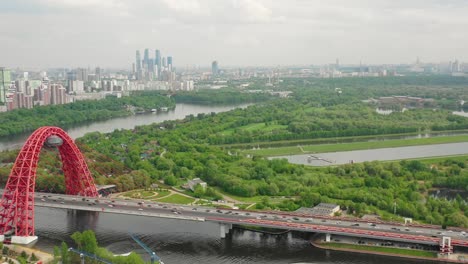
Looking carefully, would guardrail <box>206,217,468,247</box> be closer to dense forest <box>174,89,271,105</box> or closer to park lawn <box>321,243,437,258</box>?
park lawn <box>321,243,437,258</box>

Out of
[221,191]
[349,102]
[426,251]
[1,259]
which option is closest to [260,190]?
[221,191]

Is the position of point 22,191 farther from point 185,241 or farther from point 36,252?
point 185,241

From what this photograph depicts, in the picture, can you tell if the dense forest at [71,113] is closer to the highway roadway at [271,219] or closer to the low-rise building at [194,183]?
the low-rise building at [194,183]

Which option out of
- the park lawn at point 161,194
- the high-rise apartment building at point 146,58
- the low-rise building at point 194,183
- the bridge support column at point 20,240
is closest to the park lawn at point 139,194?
the park lawn at point 161,194

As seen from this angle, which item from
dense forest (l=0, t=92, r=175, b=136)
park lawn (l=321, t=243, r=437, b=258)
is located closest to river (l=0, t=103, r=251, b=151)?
dense forest (l=0, t=92, r=175, b=136)

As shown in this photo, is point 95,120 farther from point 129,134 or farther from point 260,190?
point 260,190

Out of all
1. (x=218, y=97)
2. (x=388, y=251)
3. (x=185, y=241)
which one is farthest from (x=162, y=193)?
(x=218, y=97)

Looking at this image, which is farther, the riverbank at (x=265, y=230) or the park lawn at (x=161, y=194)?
the park lawn at (x=161, y=194)
